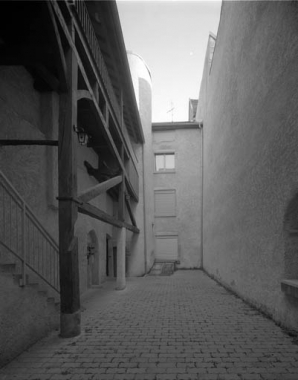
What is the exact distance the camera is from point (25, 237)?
488 cm

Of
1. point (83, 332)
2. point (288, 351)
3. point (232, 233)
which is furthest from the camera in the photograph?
point (232, 233)

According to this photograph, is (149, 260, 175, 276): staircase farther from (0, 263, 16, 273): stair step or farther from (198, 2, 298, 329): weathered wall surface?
(0, 263, 16, 273): stair step

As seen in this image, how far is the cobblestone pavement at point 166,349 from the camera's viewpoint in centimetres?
372

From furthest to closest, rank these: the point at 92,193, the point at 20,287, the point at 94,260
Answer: the point at 94,260
the point at 92,193
the point at 20,287

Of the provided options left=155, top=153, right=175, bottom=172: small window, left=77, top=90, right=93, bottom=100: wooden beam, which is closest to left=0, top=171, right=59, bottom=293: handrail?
left=77, top=90, right=93, bottom=100: wooden beam

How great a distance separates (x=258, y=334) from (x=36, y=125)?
19.5ft

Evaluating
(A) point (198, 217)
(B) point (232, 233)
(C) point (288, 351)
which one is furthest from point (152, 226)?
(C) point (288, 351)

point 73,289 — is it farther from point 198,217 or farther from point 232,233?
point 198,217

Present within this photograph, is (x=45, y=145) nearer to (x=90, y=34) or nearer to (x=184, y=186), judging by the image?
(x=90, y=34)

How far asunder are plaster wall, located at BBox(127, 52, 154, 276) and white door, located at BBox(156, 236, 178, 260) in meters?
1.04

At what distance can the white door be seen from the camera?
60.1 feet

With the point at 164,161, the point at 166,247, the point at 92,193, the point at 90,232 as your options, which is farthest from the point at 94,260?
the point at 164,161

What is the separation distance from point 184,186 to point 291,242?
44.2ft

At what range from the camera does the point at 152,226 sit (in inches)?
704
